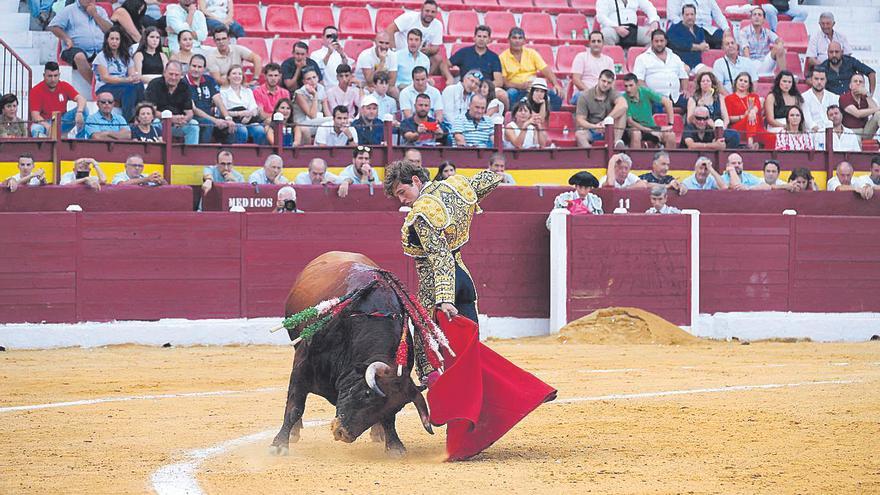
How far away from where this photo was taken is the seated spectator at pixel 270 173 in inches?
443

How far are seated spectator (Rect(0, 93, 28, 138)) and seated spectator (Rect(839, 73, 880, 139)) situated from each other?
8165 mm

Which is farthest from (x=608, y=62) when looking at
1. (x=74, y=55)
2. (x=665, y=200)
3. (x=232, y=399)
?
(x=232, y=399)

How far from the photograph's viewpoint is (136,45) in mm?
12336

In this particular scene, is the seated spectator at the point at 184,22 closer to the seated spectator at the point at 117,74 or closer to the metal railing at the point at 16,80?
the seated spectator at the point at 117,74

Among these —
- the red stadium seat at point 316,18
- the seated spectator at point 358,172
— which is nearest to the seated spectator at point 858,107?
the seated spectator at point 358,172

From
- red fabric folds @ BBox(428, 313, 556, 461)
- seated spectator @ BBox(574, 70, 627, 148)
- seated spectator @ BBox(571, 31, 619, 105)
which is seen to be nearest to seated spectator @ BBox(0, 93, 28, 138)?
seated spectator @ BBox(574, 70, 627, 148)

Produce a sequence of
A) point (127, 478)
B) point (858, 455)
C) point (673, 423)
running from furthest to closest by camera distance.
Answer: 1. point (673, 423)
2. point (858, 455)
3. point (127, 478)

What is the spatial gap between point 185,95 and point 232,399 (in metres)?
4.54

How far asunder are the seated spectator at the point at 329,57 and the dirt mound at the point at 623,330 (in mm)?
3387

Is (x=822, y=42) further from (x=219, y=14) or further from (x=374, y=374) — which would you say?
(x=374, y=374)

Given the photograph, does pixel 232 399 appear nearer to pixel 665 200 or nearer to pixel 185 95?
pixel 185 95

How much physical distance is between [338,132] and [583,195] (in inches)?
86.8

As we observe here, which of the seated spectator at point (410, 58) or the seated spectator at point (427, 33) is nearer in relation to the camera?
the seated spectator at point (410, 58)

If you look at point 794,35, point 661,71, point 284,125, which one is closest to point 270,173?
point 284,125
